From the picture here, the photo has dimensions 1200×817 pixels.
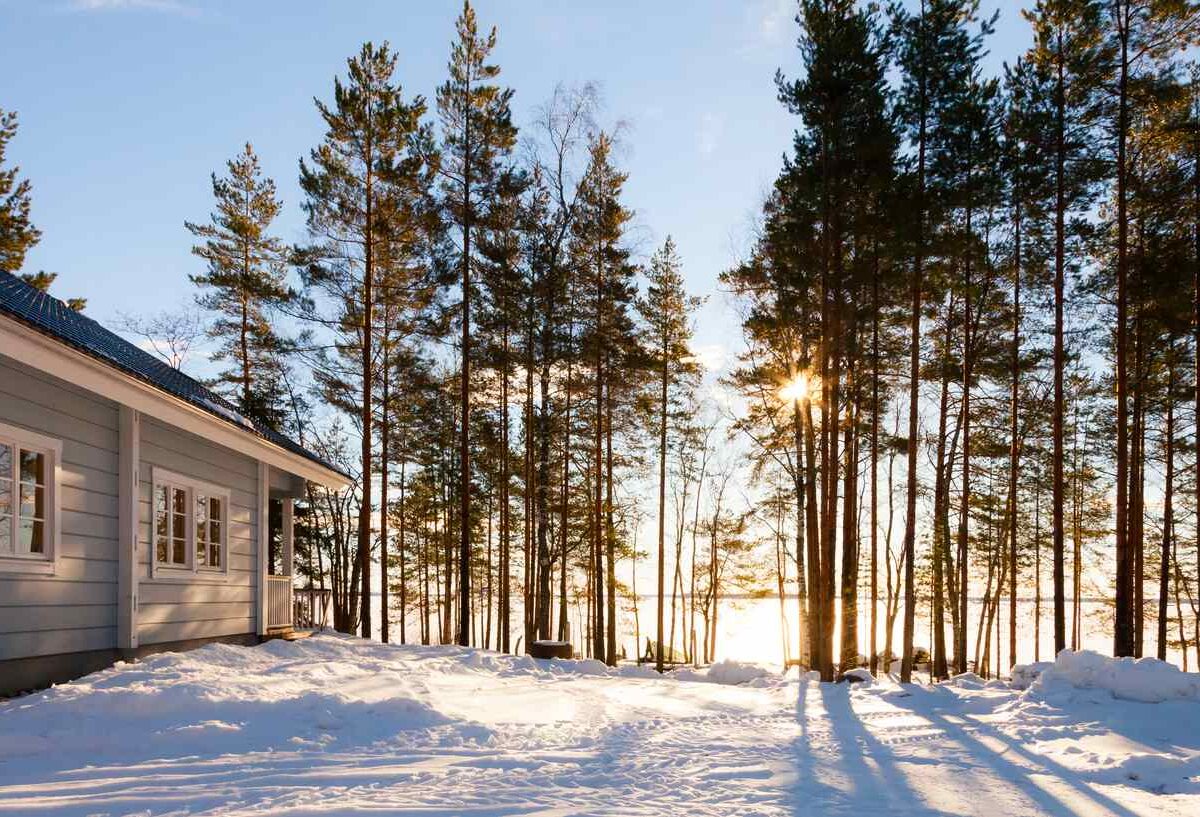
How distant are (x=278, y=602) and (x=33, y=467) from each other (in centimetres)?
670

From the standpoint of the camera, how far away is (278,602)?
558 inches

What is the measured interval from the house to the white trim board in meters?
0.02

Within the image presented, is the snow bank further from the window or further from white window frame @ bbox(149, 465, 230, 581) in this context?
the window

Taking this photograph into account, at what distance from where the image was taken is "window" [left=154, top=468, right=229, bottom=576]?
10352mm

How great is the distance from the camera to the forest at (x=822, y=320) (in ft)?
47.3

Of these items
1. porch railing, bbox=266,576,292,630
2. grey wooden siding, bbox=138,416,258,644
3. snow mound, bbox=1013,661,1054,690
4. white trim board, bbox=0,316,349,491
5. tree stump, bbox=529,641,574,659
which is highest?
white trim board, bbox=0,316,349,491

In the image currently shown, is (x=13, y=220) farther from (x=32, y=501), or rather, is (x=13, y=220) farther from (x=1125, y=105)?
(x=1125, y=105)

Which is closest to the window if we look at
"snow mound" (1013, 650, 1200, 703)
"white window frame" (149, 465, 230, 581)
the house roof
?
"white window frame" (149, 465, 230, 581)

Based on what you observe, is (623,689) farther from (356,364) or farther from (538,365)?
(356,364)

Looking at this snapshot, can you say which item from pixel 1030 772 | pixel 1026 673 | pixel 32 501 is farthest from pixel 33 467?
pixel 1026 673

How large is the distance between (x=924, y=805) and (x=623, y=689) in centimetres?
714

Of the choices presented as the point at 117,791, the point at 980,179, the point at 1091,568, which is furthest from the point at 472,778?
the point at 1091,568

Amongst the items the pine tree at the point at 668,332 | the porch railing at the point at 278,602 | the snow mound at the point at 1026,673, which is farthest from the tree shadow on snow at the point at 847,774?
the pine tree at the point at 668,332

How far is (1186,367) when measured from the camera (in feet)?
59.2
